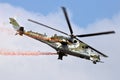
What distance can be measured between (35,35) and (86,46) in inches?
368

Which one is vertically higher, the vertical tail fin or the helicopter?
the vertical tail fin

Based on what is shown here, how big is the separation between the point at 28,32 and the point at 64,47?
7.42 m

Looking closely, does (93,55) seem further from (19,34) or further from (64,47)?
(19,34)

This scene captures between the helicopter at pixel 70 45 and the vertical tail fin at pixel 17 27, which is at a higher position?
the vertical tail fin at pixel 17 27

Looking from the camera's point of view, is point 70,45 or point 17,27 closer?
point 70,45

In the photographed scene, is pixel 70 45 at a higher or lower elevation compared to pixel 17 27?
lower

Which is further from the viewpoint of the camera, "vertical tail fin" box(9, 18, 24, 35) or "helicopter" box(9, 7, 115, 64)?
"vertical tail fin" box(9, 18, 24, 35)

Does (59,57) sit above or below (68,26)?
below

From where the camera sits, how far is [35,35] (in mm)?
87688

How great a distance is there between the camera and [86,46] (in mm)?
87250

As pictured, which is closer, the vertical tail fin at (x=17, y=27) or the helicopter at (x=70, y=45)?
the helicopter at (x=70, y=45)

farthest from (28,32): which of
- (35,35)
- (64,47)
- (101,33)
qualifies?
(101,33)

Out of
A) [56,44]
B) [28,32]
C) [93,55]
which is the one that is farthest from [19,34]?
[93,55]

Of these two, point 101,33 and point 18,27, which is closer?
point 101,33
